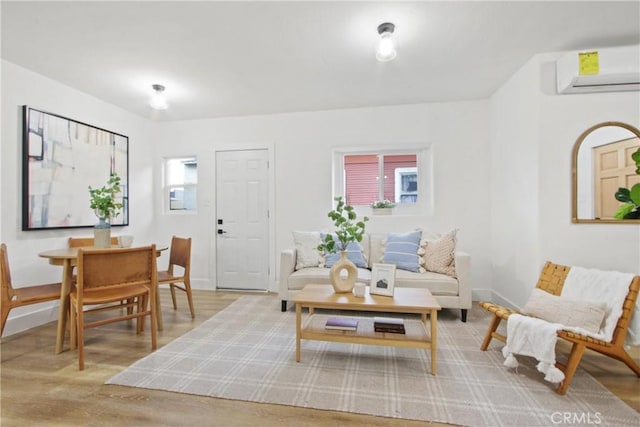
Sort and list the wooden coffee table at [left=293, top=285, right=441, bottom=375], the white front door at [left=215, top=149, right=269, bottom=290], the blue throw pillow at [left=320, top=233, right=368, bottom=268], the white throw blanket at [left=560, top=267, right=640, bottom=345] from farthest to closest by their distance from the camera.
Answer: the white front door at [left=215, top=149, right=269, bottom=290]
the blue throw pillow at [left=320, top=233, right=368, bottom=268]
the wooden coffee table at [left=293, top=285, right=441, bottom=375]
the white throw blanket at [left=560, top=267, right=640, bottom=345]

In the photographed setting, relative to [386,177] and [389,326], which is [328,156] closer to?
[386,177]

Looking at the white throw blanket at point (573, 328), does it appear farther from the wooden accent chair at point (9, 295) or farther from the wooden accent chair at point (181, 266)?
the wooden accent chair at point (9, 295)

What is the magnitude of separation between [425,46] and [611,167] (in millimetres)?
1876

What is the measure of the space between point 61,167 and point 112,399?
2.51 meters

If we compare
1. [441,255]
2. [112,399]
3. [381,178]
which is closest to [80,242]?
[112,399]

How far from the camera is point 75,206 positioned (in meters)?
3.12

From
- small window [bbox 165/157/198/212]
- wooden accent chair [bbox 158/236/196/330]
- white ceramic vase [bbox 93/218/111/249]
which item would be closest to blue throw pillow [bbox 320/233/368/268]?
wooden accent chair [bbox 158/236/196/330]

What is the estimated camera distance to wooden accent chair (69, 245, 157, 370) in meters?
1.98

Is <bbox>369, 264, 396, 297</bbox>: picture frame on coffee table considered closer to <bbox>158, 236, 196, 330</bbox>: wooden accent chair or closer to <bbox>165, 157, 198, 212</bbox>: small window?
<bbox>158, 236, 196, 330</bbox>: wooden accent chair

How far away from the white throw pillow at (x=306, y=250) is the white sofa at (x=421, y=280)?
61 millimetres

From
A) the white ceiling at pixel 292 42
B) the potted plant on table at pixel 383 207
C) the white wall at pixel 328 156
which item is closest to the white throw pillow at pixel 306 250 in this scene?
the white wall at pixel 328 156

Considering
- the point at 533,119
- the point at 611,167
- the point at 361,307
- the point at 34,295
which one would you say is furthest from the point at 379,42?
the point at 34,295

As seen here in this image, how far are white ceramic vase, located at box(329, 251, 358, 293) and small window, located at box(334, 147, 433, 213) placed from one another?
6.02ft

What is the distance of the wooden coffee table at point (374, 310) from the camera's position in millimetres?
1887
